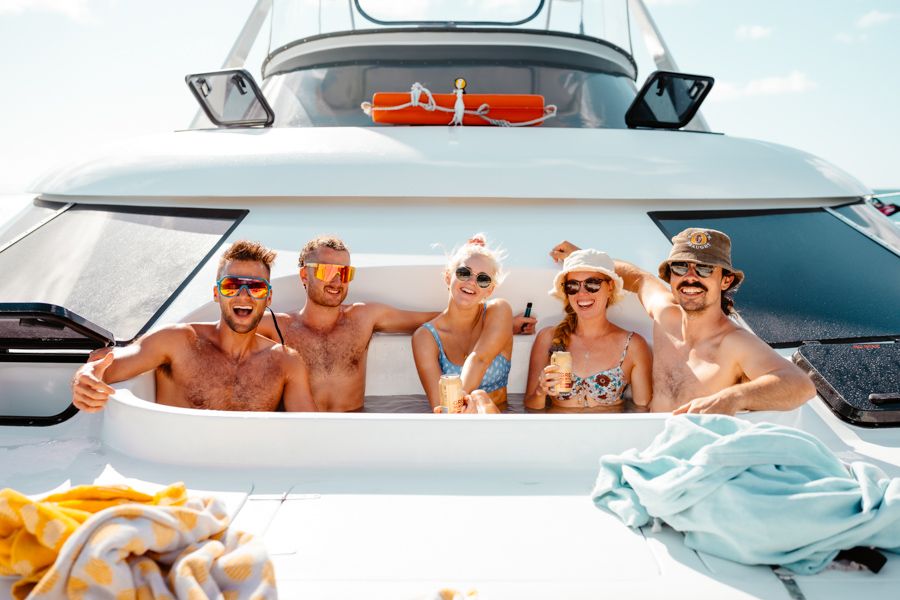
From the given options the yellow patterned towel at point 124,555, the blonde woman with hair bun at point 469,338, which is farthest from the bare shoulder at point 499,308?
the yellow patterned towel at point 124,555

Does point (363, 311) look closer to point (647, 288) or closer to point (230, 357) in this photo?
point (230, 357)

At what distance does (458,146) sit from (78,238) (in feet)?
5.39

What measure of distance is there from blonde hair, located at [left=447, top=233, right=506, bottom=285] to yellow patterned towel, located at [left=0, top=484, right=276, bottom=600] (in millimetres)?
1684

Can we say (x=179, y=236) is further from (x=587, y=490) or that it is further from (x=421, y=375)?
(x=587, y=490)

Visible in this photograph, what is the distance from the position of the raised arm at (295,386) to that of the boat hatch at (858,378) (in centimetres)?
169

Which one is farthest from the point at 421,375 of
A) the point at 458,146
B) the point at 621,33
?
the point at 621,33

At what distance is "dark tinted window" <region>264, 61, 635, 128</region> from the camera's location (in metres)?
4.30

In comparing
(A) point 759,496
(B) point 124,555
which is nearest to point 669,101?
(A) point 759,496

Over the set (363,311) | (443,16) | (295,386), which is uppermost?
(443,16)

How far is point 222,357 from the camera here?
9.12 ft

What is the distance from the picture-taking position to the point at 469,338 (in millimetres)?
3250

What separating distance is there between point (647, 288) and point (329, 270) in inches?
48.5

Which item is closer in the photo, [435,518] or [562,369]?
[435,518]

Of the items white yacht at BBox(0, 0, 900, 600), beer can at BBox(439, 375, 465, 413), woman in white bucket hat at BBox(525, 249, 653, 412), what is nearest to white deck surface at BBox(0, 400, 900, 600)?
white yacht at BBox(0, 0, 900, 600)
